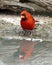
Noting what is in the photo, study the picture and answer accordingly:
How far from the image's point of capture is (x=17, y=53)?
5.76 metres

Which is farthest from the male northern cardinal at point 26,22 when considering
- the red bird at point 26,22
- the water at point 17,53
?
the water at point 17,53

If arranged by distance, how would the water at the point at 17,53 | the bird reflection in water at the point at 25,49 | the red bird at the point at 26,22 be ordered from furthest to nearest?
the red bird at the point at 26,22, the bird reflection in water at the point at 25,49, the water at the point at 17,53

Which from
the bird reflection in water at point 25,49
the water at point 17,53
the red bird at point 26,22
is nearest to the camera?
the water at point 17,53

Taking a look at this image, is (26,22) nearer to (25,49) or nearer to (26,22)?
(26,22)

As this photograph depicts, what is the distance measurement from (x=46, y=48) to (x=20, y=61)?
921 mm

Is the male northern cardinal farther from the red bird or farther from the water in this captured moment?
the water

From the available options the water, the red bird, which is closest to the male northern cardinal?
the red bird

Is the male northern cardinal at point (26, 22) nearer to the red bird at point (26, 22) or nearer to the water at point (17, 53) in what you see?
the red bird at point (26, 22)

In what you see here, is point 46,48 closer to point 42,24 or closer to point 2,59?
point 2,59

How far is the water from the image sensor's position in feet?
17.3

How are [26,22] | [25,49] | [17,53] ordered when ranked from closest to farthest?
[17,53]
[25,49]
[26,22]

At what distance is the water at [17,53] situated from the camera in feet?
17.3

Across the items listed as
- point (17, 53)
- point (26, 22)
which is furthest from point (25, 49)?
point (26, 22)

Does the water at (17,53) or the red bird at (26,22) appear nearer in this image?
the water at (17,53)
